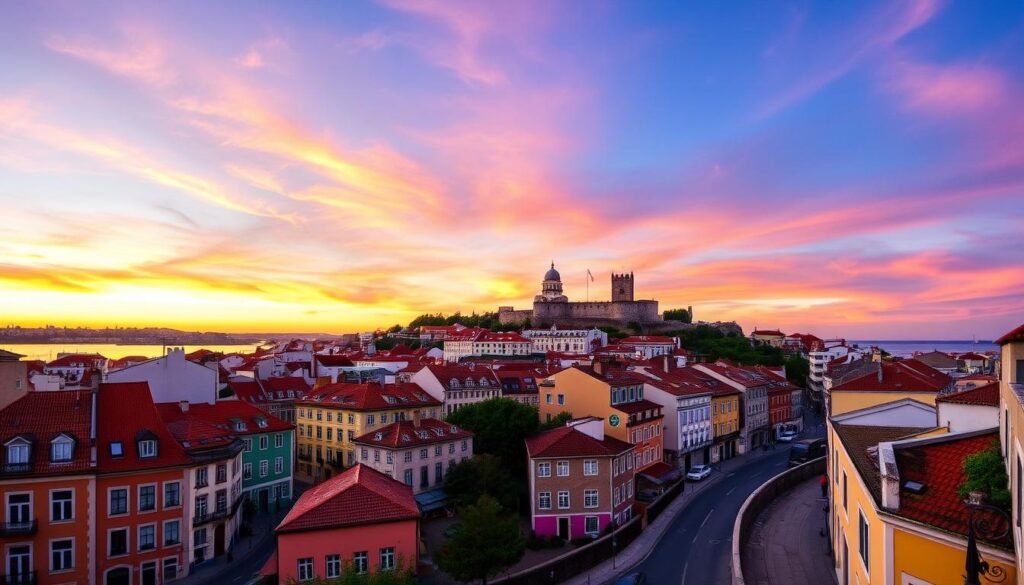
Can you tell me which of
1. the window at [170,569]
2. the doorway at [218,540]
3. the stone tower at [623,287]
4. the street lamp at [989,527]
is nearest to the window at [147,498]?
the window at [170,569]

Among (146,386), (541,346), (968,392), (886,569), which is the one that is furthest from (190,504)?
(541,346)

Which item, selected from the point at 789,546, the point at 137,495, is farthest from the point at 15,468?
the point at 789,546

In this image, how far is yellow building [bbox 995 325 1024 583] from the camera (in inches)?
363

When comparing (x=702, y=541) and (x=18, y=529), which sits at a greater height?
(x=18, y=529)

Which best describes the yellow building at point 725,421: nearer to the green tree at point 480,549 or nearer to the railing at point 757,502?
the railing at point 757,502

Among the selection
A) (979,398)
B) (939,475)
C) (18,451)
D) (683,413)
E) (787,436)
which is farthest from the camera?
(787,436)


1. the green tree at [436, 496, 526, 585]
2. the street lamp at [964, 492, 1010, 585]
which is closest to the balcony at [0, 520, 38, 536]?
the green tree at [436, 496, 526, 585]

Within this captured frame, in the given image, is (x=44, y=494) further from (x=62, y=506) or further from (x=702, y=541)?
(x=702, y=541)

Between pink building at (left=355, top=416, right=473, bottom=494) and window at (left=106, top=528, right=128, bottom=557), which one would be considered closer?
window at (left=106, top=528, right=128, bottom=557)

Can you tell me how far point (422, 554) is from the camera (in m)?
33.1

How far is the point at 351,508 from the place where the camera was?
76.7ft

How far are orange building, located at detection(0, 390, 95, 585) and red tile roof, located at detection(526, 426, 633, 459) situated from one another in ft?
70.7

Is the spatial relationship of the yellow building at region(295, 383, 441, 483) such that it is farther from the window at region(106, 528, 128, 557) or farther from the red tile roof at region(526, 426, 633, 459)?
the window at region(106, 528, 128, 557)

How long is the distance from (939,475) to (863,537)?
9.25 ft
